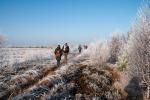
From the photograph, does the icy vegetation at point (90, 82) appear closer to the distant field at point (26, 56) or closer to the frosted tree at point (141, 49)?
the frosted tree at point (141, 49)

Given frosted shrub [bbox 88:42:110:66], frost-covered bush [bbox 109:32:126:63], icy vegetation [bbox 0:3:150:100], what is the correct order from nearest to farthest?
icy vegetation [bbox 0:3:150:100]
frosted shrub [bbox 88:42:110:66]
frost-covered bush [bbox 109:32:126:63]

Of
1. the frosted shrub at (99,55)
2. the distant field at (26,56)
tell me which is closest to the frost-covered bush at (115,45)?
the frosted shrub at (99,55)

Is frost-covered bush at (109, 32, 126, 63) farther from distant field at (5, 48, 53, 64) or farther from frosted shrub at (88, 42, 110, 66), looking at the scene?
distant field at (5, 48, 53, 64)

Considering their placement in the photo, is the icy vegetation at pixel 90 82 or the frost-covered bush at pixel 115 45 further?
the frost-covered bush at pixel 115 45

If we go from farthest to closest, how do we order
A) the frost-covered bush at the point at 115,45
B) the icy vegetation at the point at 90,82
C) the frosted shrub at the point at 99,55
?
the frost-covered bush at the point at 115,45 < the frosted shrub at the point at 99,55 < the icy vegetation at the point at 90,82

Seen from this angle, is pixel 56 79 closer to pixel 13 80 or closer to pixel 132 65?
pixel 13 80

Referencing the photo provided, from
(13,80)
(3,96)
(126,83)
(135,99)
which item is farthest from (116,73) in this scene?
(3,96)

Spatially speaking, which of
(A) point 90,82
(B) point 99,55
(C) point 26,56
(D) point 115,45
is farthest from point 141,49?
(C) point 26,56

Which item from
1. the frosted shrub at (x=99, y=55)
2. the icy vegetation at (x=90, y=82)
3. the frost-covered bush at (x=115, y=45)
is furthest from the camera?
the frost-covered bush at (x=115, y=45)

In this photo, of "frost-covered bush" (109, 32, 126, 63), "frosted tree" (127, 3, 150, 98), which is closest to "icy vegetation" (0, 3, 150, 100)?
"frosted tree" (127, 3, 150, 98)

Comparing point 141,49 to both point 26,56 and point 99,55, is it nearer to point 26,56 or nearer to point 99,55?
point 99,55

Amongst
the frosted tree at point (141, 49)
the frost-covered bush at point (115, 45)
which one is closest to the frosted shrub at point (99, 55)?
the frost-covered bush at point (115, 45)

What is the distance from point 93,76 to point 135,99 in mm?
4970

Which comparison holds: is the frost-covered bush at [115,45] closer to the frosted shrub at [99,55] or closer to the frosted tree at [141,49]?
the frosted shrub at [99,55]
